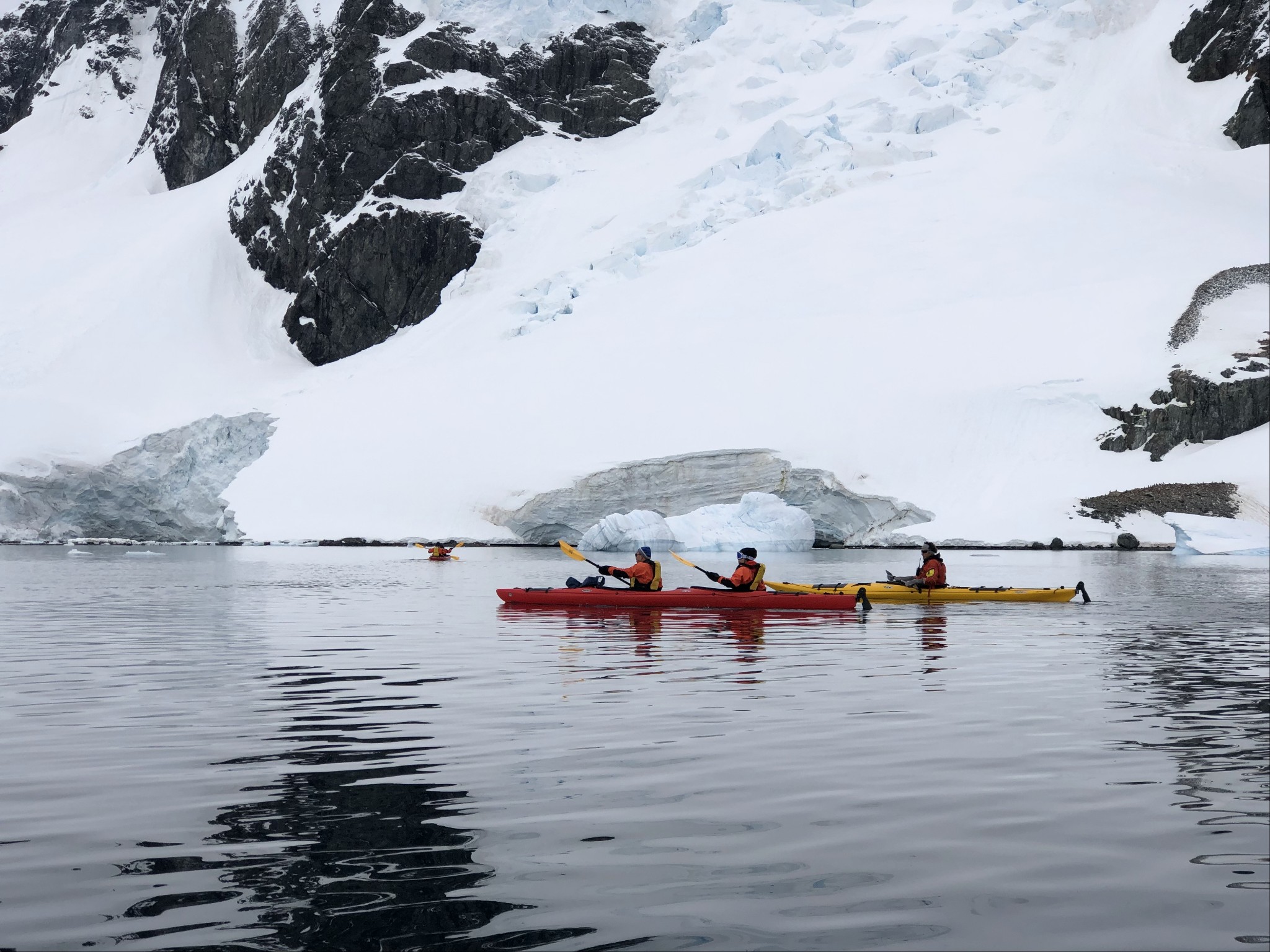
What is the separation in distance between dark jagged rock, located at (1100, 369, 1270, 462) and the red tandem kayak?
3190 centimetres

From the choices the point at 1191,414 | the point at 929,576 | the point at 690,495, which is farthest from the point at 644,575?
the point at 1191,414

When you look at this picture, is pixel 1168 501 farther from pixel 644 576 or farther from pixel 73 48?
pixel 73 48

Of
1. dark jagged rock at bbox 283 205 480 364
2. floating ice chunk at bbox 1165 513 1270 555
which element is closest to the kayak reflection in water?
floating ice chunk at bbox 1165 513 1270 555

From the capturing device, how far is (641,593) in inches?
762

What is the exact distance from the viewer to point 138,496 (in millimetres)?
51844

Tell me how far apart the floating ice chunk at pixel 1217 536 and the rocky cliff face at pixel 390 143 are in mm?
49350

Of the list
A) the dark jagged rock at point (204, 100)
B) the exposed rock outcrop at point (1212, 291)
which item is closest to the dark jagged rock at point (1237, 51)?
the exposed rock outcrop at point (1212, 291)

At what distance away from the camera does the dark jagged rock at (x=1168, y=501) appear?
43594 mm

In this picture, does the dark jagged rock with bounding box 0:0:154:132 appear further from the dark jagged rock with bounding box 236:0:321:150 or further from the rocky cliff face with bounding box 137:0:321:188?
the dark jagged rock with bounding box 236:0:321:150

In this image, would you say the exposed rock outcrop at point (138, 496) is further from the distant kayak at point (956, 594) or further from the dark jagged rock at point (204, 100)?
the dark jagged rock at point (204, 100)

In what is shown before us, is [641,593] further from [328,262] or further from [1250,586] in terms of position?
[328,262]

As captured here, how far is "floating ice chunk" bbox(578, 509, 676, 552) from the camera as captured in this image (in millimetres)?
41219

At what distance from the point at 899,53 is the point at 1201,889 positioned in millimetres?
69616

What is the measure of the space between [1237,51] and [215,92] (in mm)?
72105
